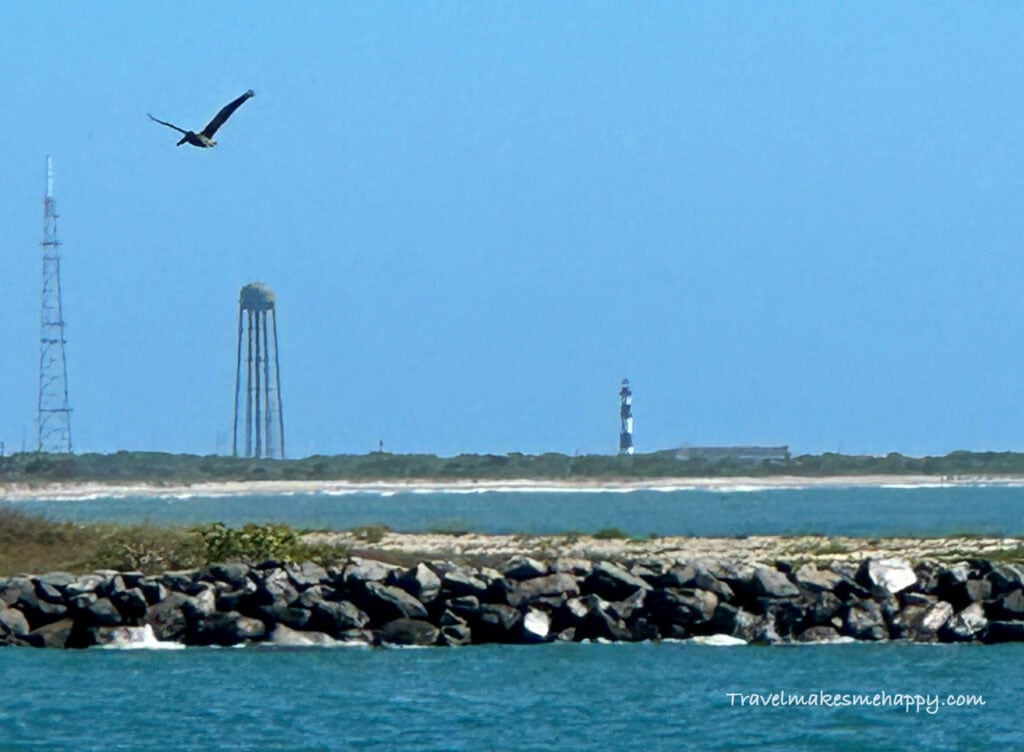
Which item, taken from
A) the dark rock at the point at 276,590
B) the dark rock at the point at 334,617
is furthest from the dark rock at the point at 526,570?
the dark rock at the point at 276,590

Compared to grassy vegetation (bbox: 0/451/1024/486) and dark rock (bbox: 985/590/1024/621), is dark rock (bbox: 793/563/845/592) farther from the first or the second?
grassy vegetation (bbox: 0/451/1024/486)

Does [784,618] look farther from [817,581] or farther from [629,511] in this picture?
[629,511]

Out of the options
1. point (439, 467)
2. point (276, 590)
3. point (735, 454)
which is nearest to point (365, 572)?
point (276, 590)

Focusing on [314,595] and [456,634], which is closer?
[456,634]

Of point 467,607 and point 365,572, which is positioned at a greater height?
point 365,572

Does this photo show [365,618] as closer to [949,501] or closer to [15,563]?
[15,563]

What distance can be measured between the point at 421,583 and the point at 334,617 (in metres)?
1.13

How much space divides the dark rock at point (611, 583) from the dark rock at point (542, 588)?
20cm

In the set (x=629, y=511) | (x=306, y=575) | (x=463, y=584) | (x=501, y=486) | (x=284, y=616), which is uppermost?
(x=501, y=486)

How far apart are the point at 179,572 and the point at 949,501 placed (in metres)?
57.4

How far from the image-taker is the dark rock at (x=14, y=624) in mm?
29328

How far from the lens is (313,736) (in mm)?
24859

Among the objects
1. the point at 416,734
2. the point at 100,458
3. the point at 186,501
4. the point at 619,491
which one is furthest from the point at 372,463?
the point at 416,734

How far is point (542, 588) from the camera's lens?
29.5 m
